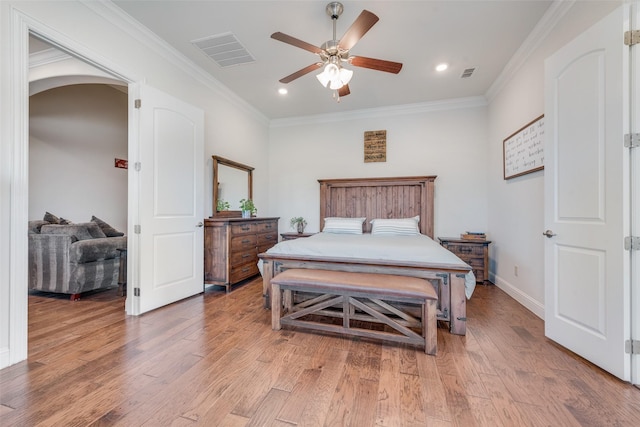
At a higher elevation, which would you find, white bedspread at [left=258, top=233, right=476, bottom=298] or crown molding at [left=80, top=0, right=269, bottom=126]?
crown molding at [left=80, top=0, right=269, bottom=126]

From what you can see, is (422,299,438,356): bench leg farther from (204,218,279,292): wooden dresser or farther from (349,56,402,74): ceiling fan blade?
(204,218,279,292): wooden dresser

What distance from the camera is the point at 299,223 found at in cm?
505

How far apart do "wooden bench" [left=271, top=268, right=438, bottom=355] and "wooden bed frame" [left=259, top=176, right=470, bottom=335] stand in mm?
164

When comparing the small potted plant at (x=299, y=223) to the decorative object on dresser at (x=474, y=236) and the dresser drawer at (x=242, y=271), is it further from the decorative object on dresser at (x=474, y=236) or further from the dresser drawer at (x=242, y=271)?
the decorative object on dresser at (x=474, y=236)

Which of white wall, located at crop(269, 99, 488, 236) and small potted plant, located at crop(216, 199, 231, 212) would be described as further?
white wall, located at crop(269, 99, 488, 236)

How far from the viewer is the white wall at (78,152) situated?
14.2 feet

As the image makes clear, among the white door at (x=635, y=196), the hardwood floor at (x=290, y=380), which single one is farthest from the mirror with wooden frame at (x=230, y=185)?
the white door at (x=635, y=196)

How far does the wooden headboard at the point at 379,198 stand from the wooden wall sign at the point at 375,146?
0.44 meters

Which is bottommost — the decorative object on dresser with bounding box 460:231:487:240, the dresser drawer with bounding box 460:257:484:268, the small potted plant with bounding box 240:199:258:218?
the dresser drawer with bounding box 460:257:484:268

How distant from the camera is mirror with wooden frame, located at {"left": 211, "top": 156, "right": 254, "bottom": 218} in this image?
3882 mm

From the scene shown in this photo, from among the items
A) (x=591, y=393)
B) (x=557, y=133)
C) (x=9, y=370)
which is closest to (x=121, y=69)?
(x=9, y=370)

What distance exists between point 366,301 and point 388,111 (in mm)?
3612

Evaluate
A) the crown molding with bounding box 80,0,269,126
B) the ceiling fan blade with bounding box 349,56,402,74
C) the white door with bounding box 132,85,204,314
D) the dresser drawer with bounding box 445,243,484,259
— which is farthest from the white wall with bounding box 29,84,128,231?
the dresser drawer with bounding box 445,243,484,259

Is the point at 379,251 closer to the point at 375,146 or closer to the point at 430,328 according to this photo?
the point at 430,328
